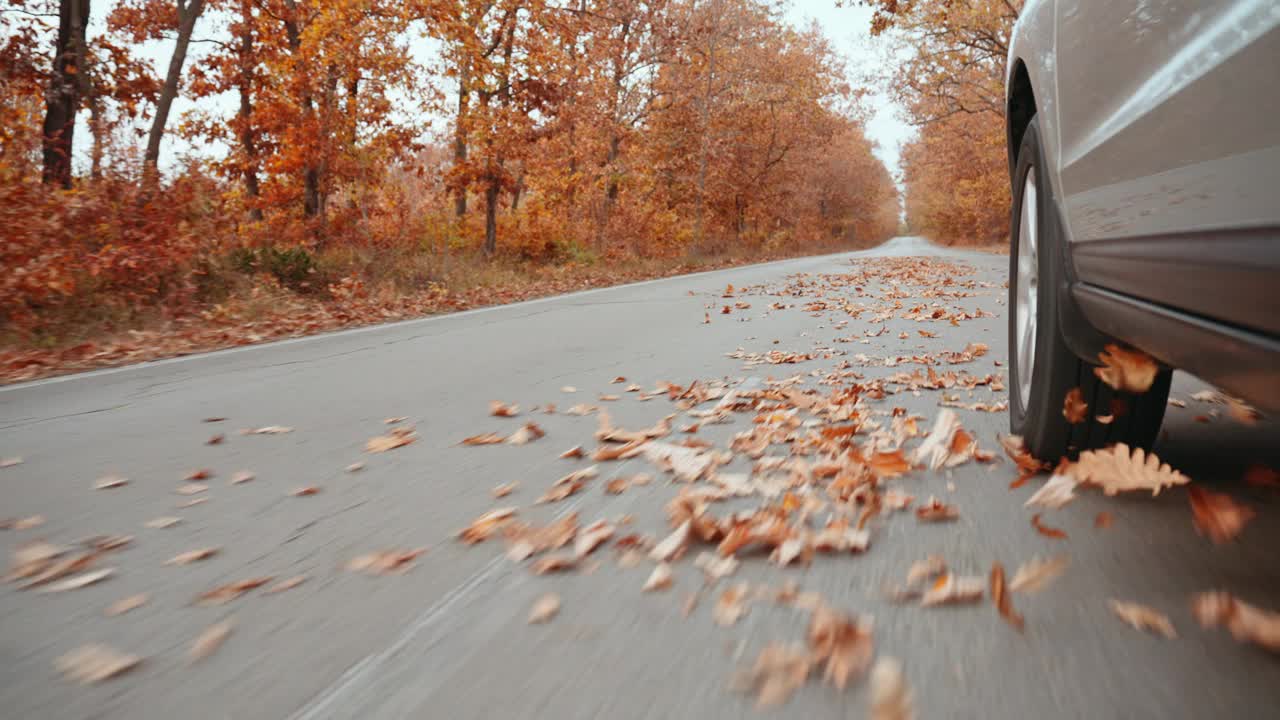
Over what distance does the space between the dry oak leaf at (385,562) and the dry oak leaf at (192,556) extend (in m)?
0.47

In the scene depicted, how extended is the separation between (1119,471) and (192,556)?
9.39 ft

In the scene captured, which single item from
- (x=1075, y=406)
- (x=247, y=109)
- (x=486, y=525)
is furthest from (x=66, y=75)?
(x=1075, y=406)

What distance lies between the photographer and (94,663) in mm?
1938

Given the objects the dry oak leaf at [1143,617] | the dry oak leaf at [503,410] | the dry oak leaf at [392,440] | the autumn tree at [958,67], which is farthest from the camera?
the autumn tree at [958,67]

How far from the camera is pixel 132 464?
152 inches

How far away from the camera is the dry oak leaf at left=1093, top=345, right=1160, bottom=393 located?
2.44 meters

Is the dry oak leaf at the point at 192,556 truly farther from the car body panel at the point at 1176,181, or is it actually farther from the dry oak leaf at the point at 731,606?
the car body panel at the point at 1176,181

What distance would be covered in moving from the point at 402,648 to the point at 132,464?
2.53 meters

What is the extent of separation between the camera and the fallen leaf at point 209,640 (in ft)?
6.46

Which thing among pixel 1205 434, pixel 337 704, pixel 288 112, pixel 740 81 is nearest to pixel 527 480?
pixel 337 704

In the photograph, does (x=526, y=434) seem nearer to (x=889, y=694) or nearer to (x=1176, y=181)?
(x=889, y=694)

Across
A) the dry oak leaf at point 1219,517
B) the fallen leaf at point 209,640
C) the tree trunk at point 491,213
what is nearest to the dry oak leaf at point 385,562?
the fallen leaf at point 209,640

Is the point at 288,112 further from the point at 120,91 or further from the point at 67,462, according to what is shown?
the point at 67,462

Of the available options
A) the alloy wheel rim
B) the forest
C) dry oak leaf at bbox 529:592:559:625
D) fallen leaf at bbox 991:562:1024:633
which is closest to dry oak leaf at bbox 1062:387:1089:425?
the alloy wheel rim
